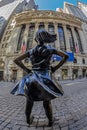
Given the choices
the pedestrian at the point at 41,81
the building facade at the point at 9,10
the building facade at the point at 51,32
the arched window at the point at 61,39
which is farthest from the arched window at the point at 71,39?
the pedestrian at the point at 41,81

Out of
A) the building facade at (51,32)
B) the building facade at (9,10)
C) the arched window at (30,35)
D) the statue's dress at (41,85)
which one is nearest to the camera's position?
the statue's dress at (41,85)

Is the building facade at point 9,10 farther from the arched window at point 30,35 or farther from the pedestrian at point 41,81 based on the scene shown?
the pedestrian at point 41,81

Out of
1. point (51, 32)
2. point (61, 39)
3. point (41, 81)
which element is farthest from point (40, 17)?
point (41, 81)

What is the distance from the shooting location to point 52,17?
47.8 m

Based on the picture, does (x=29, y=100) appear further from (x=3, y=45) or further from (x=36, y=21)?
(x=3, y=45)

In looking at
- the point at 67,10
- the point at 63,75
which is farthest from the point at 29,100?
the point at 67,10

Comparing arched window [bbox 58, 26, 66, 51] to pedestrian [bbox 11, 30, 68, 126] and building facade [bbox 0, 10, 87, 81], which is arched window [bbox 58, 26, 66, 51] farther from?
pedestrian [bbox 11, 30, 68, 126]

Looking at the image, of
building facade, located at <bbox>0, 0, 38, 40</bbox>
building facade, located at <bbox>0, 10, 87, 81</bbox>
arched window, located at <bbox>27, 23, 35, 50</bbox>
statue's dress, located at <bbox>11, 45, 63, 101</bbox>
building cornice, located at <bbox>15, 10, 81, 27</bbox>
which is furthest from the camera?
building facade, located at <bbox>0, 0, 38, 40</bbox>

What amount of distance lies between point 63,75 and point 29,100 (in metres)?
39.3

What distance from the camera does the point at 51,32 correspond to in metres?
46.8

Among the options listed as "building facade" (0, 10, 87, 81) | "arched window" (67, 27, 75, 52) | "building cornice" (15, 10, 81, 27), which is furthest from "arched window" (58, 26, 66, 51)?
"building cornice" (15, 10, 81, 27)

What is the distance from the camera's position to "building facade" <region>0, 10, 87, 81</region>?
43562 mm

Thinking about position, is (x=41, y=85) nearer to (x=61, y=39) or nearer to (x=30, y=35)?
(x=61, y=39)

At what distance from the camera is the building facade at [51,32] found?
4356 centimetres
